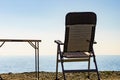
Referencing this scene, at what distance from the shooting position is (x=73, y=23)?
277 inches

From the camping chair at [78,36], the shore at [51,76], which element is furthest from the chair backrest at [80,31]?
the shore at [51,76]

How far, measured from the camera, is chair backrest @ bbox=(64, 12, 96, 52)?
276 inches

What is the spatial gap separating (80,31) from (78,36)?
111 mm

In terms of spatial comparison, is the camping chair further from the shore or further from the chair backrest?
the shore

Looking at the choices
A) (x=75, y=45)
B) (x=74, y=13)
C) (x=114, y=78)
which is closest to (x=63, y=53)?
(x=75, y=45)

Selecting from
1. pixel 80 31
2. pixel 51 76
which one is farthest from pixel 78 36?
pixel 51 76

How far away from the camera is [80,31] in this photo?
23.4 ft

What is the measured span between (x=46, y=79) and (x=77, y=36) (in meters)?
1.88

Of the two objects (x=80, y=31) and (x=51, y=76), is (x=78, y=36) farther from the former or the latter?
(x=51, y=76)

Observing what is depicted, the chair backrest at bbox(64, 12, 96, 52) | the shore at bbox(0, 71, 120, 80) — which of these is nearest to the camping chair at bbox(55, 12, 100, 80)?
the chair backrest at bbox(64, 12, 96, 52)

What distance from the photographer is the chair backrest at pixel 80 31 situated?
7.01 m

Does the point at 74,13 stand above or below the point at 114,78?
above

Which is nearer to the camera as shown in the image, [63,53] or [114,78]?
[63,53]

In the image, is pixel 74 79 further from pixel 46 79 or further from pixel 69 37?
pixel 69 37
